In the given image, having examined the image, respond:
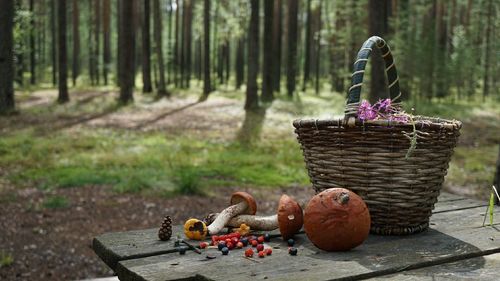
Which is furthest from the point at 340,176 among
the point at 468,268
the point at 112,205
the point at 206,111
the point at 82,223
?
the point at 206,111

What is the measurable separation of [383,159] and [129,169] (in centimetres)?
914

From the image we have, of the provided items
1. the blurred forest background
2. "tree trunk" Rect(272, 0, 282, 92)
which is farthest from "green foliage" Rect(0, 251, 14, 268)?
"tree trunk" Rect(272, 0, 282, 92)

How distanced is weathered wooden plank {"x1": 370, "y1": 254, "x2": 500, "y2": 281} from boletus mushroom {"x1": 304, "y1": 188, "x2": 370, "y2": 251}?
28cm

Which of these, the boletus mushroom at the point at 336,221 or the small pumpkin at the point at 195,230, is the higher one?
the boletus mushroom at the point at 336,221

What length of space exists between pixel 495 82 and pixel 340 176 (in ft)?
120

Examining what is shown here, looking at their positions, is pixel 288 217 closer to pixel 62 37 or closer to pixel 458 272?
pixel 458 272

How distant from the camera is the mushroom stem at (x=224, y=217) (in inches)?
91.6

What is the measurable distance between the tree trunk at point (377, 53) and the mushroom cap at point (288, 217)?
11478 millimetres

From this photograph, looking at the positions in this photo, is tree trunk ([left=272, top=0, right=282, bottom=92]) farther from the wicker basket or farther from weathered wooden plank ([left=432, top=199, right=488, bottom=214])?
the wicker basket

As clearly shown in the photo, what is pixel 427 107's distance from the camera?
22.6m

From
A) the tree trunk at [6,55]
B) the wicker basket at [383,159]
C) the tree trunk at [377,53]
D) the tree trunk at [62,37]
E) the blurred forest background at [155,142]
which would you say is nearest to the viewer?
the wicker basket at [383,159]

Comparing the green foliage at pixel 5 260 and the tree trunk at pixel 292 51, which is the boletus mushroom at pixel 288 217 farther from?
the tree trunk at pixel 292 51

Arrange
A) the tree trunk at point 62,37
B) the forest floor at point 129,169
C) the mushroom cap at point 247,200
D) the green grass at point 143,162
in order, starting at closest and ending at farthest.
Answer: the mushroom cap at point 247,200 → the forest floor at point 129,169 → the green grass at point 143,162 → the tree trunk at point 62,37

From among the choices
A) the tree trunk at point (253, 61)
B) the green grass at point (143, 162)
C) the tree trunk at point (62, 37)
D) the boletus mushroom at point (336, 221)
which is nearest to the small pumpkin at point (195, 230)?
the boletus mushroom at point (336, 221)
